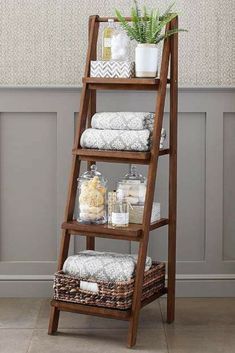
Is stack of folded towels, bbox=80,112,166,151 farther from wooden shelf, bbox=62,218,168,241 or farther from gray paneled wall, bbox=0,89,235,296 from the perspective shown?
gray paneled wall, bbox=0,89,235,296

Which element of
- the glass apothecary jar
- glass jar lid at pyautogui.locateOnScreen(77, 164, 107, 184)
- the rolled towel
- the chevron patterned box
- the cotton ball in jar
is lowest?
the glass apothecary jar

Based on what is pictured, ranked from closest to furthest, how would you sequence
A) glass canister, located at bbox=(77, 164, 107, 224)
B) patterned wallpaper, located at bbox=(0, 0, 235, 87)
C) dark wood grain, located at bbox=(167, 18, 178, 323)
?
glass canister, located at bbox=(77, 164, 107, 224), dark wood grain, located at bbox=(167, 18, 178, 323), patterned wallpaper, located at bbox=(0, 0, 235, 87)

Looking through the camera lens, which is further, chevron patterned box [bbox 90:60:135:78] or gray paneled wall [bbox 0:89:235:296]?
gray paneled wall [bbox 0:89:235:296]

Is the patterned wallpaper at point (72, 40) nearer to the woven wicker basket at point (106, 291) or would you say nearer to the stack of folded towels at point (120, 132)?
the stack of folded towels at point (120, 132)

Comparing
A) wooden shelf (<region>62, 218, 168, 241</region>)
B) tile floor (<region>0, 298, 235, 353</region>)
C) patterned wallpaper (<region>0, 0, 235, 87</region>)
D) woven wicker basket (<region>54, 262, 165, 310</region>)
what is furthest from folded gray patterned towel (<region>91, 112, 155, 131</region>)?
tile floor (<region>0, 298, 235, 353</region>)

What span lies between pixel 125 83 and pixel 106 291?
86cm

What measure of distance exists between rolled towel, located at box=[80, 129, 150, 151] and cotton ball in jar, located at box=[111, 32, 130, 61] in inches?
12.8

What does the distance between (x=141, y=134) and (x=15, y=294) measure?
118 centimetres

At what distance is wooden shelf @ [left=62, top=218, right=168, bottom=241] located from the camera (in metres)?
3.17

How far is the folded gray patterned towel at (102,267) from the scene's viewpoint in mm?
3182

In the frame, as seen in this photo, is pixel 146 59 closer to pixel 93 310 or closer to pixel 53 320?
pixel 93 310

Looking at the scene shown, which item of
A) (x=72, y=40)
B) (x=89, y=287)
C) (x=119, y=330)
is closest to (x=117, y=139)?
(x=89, y=287)

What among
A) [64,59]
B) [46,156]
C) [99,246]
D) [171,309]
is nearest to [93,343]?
[171,309]

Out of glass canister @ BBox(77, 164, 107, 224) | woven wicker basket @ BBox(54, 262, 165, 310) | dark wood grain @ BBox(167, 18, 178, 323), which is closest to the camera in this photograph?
woven wicker basket @ BBox(54, 262, 165, 310)
